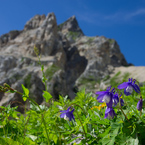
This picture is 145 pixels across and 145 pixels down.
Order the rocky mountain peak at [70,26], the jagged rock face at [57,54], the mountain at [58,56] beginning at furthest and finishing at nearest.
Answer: the rocky mountain peak at [70,26] → the jagged rock face at [57,54] → the mountain at [58,56]

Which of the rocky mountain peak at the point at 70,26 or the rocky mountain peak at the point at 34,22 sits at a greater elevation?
the rocky mountain peak at the point at 70,26

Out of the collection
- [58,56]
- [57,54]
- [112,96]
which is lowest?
[112,96]

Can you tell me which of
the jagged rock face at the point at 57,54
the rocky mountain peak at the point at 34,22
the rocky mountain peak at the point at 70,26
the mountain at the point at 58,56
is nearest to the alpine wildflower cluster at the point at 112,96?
the mountain at the point at 58,56

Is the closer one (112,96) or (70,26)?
(112,96)

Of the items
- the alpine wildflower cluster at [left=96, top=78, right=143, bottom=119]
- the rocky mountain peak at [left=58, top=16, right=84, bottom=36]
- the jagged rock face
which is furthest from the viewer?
the rocky mountain peak at [left=58, top=16, right=84, bottom=36]

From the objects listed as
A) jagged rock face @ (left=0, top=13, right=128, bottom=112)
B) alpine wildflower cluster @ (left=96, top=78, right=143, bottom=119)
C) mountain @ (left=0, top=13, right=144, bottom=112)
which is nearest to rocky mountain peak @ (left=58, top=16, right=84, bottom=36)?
mountain @ (left=0, top=13, right=144, bottom=112)

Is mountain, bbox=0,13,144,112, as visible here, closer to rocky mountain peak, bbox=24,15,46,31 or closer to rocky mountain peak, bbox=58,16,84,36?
rocky mountain peak, bbox=24,15,46,31

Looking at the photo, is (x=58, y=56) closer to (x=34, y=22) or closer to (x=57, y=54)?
(x=57, y=54)

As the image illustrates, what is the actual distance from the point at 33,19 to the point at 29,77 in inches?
1374

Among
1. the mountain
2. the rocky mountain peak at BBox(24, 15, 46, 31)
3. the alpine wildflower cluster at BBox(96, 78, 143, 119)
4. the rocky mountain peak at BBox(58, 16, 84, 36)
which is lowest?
the alpine wildflower cluster at BBox(96, 78, 143, 119)

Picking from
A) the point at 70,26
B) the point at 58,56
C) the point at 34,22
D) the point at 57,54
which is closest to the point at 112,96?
the point at 58,56

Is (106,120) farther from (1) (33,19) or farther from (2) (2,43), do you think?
(1) (33,19)

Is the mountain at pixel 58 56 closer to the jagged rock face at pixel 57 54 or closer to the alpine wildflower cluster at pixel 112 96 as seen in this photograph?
the jagged rock face at pixel 57 54

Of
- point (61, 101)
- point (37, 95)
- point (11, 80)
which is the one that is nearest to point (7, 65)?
point (11, 80)
